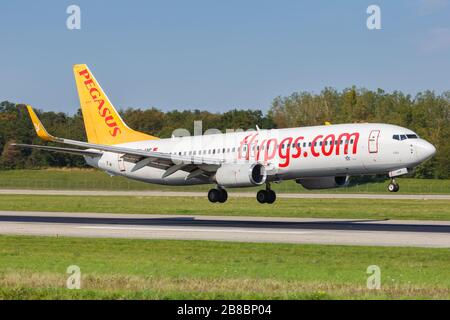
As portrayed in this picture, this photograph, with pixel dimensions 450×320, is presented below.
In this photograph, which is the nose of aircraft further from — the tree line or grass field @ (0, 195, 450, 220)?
the tree line

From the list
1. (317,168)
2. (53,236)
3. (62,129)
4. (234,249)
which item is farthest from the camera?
(62,129)

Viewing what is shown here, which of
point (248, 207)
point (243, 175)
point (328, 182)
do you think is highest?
point (243, 175)

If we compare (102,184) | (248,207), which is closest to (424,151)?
(248,207)

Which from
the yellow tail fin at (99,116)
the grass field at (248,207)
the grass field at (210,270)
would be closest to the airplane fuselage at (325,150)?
the grass field at (248,207)

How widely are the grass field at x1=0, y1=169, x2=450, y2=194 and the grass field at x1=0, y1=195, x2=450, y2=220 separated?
50.2 feet

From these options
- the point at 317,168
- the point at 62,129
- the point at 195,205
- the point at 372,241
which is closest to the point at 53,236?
the point at 372,241

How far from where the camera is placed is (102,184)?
101 m

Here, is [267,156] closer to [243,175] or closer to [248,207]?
[243,175]

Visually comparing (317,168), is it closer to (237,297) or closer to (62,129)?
(237,297)

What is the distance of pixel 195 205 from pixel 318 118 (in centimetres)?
8735

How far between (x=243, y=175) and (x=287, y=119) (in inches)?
4315

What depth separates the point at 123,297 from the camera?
21.6 meters

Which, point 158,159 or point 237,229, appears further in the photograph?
point 158,159

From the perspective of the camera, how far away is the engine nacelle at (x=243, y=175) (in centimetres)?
5184
